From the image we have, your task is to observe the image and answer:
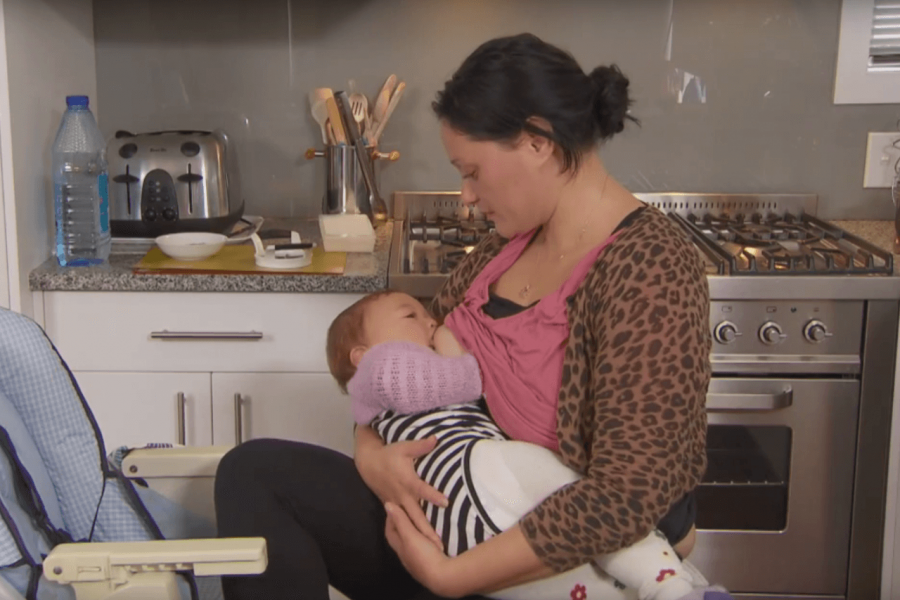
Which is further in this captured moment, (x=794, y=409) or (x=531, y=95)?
(x=794, y=409)

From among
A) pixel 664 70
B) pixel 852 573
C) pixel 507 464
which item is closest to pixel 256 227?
pixel 664 70

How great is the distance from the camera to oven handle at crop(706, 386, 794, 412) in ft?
6.93

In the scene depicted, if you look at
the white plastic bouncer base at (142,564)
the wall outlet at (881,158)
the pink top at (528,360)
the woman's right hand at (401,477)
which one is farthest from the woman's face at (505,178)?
the wall outlet at (881,158)

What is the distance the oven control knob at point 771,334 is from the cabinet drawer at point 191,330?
796mm

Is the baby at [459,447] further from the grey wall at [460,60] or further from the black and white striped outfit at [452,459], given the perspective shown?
the grey wall at [460,60]

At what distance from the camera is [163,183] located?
2.31 metres

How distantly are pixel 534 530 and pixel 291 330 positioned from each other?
0.97 m

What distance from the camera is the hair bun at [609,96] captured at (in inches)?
53.9

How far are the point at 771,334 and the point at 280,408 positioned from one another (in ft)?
3.23

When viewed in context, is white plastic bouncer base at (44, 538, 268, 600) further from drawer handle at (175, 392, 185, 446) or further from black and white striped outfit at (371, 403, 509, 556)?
drawer handle at (175, 392, 185, 446)

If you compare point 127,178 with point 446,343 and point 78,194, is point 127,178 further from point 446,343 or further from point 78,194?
point 446,343

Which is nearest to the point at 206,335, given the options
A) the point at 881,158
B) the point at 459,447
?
the point at 459,447

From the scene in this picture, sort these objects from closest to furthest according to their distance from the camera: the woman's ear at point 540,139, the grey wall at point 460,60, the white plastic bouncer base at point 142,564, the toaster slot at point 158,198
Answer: the white plastic bouncer base at point 142,564 < the woman's ear at point 540,139 < the toaster slot at point 158,198 < the grey wall at point 460,60

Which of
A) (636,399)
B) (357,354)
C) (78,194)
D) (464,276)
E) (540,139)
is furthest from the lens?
(78,194)
